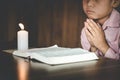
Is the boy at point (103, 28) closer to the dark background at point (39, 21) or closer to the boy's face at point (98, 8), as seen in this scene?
the boy's face at point (98, 8)

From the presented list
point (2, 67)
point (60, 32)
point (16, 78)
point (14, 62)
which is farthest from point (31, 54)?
point (60, 32)

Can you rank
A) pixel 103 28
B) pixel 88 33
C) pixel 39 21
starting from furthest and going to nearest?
pixel 39 21 → pixel 88 33 → pixel 103 28

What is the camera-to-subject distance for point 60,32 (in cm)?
270

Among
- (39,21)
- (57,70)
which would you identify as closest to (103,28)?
(39,21)

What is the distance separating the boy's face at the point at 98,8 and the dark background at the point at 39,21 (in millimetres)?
224

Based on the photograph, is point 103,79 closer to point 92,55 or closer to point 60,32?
point 92,55

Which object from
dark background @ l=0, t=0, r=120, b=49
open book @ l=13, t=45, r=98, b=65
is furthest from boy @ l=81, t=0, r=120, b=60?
open book @ l=13, t=45, r=98, b=65

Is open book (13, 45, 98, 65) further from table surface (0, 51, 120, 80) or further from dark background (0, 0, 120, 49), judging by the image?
dark background (0, 0, 120, 49)

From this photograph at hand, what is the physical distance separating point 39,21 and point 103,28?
700 mm

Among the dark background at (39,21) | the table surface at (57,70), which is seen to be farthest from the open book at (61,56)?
the dark background at (39,21)

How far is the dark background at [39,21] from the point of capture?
2654mm

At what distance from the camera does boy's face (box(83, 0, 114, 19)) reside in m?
2.27

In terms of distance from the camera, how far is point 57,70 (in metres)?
1.36

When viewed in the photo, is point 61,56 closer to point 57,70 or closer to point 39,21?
point 57,70
